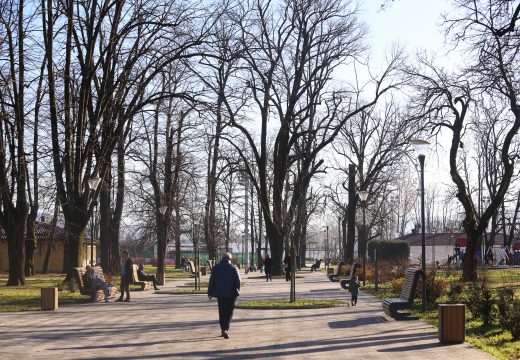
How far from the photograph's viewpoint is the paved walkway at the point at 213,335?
40.1 feet

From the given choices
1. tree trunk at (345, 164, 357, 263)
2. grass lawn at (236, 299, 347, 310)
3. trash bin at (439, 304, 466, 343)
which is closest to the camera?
trash bin at (439, 304, 466, 343)

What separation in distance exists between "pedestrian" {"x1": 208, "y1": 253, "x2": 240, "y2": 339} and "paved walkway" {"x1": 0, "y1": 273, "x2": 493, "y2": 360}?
368mm

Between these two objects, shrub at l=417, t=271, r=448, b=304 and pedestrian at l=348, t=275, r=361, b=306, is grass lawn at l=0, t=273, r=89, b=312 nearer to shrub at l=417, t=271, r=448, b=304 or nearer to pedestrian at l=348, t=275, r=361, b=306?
pedestrian at l=348, t=275, r=361, b=306

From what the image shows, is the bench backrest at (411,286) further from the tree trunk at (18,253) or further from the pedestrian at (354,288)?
the tree trunk at (18,253)

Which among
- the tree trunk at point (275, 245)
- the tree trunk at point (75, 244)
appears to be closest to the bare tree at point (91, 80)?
the tree trunk at point (75, 244)

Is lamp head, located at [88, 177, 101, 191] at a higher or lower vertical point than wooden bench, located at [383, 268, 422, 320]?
higher

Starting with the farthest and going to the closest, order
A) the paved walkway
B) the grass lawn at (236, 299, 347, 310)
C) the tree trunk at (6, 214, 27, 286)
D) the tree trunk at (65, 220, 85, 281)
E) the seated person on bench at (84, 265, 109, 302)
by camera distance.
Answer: the tree trunk at (6, 214, 27, 286) < the tree trunk at (65, 220, 85, 281) < the seated person on bench at (84, 265, 109, 302) < the grass lawn at (236, 299, 347, 310) < the paved walkway

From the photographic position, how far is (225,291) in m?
14.5

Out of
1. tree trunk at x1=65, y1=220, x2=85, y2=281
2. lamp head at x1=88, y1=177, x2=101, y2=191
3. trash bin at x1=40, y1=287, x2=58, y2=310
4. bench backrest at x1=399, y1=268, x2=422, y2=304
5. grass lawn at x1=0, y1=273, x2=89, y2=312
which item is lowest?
grass lawn at x1=0, y1=273, x2=89, y2=312

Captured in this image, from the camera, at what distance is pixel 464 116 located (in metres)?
31.4

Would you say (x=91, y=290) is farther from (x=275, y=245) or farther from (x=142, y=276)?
(x=275, y=245)

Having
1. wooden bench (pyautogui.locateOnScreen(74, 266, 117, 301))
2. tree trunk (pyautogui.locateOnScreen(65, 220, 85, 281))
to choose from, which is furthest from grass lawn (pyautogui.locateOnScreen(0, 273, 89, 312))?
tree trunk (pyautogui.locateOnScreen(65, 220, 85, 281))

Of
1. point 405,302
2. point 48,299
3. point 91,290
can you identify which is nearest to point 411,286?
point 405,302

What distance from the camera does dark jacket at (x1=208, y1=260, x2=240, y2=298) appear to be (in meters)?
14.5
